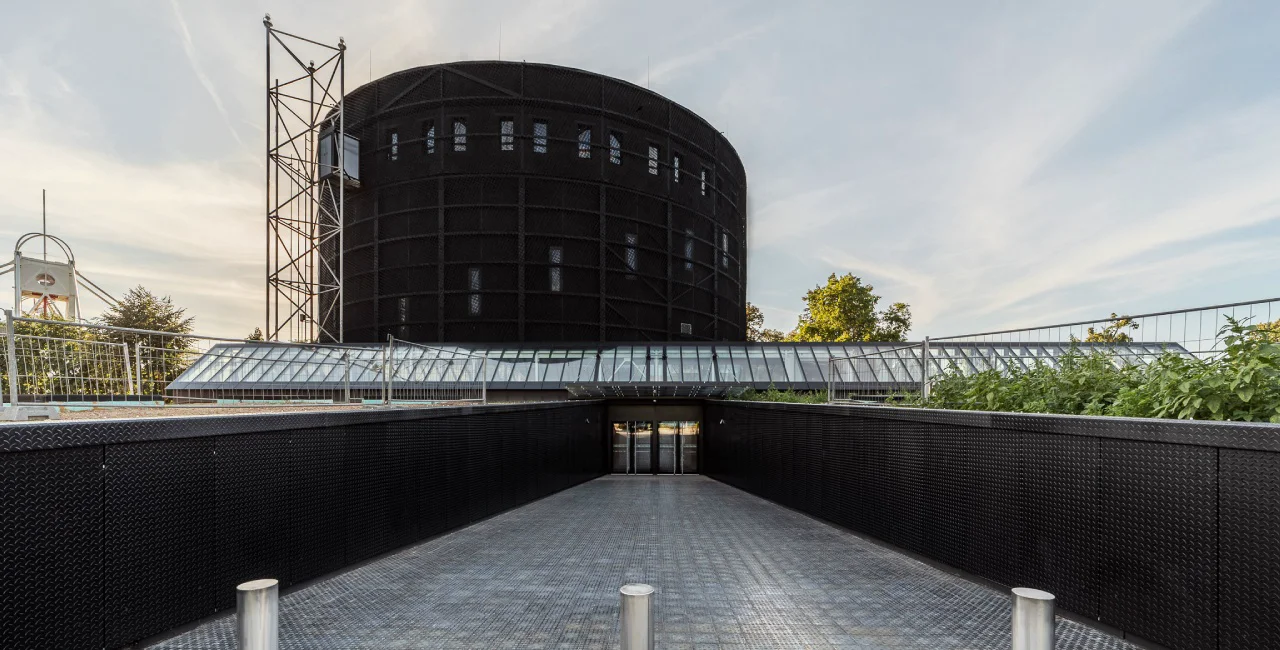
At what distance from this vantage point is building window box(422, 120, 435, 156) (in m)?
35.0

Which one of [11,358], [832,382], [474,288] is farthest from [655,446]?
[11,358]

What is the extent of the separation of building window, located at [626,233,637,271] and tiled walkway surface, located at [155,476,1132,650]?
28377mm

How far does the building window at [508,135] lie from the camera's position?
34.5m

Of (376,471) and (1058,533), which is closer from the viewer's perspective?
(1058,533)

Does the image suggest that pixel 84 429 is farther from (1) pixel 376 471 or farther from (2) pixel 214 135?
(2) pixel 214 135

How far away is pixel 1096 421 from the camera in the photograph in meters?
4.72

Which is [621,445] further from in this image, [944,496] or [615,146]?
[615,146]

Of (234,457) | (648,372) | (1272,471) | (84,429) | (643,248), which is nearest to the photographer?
(1272,471)

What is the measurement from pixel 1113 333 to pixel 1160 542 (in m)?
2.72

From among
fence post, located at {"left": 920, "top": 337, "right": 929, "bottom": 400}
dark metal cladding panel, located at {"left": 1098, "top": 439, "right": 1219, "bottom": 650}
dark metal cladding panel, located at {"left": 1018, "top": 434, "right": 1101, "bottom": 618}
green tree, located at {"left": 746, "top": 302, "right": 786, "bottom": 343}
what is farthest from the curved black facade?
green tree, located at {"left": 746, "top": 302, "right": 786, "bottom": 343}

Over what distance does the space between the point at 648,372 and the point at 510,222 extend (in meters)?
13.7

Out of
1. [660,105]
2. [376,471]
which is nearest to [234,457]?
[376,471]

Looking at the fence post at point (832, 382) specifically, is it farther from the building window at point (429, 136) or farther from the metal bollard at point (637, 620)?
the building window at point (429, 136)

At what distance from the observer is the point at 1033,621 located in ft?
7.09
